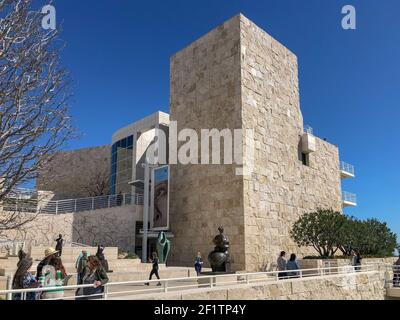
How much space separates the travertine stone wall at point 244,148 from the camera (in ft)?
69.8

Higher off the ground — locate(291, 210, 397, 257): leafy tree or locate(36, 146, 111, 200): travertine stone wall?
locate(36, 146, 111, 200): travertine stone wall

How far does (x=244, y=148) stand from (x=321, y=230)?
6.47 m

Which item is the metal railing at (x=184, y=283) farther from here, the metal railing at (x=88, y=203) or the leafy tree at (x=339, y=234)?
the metal railing at (x=88, y=203)

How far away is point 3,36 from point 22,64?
63 centimetres

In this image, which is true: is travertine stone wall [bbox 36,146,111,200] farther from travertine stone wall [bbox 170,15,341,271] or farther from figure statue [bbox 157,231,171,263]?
figure statue [bbox 157,231,171,263]

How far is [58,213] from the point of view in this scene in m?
25.3

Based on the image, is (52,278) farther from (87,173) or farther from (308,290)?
(87,173)

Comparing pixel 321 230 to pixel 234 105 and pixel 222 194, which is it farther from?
pixel 234 105

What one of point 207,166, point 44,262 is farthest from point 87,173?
point 44,262

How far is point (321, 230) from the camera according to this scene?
21859 millimetres

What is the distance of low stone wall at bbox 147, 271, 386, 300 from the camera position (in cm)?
919

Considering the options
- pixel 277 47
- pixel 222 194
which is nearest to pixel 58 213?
pixel 222 194

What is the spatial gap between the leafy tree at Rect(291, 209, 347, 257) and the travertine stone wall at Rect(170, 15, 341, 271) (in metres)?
0.85

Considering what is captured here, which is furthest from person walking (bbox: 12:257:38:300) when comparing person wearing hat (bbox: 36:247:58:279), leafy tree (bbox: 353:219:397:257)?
leafy tree (bbox: 353:219:397:257)
